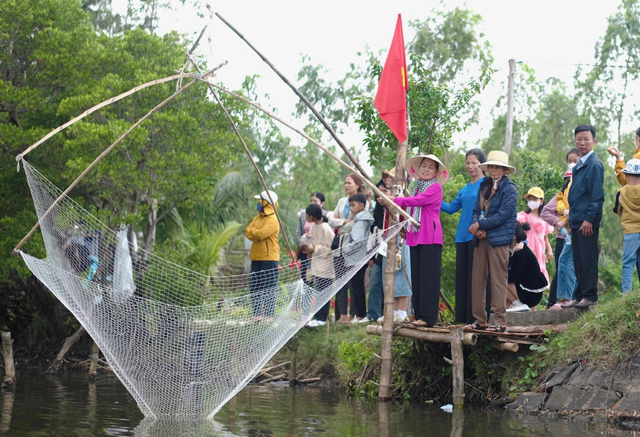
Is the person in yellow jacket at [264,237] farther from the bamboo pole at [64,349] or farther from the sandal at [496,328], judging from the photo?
the bamboo pole at [64,349]

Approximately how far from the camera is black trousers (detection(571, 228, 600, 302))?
6855 millimetres

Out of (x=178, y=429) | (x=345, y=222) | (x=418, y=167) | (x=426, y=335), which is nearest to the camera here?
(x=178, y=429)

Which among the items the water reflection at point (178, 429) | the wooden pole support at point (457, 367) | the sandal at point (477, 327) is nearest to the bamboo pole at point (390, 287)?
the wooden pole support at point (457, 367)

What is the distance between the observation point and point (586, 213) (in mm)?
6852

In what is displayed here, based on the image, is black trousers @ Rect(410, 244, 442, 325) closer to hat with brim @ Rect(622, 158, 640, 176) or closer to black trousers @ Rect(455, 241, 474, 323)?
black trousers @ Rect(455, 241, 474, 323)

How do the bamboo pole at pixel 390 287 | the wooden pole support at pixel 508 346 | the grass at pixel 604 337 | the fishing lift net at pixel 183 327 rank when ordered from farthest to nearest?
the bamboo pole at pixel 390 287 < the wooden pole support at pixel 508 346 < the grass at pixel 604 337 < the fishing lift net at pixel 183 327

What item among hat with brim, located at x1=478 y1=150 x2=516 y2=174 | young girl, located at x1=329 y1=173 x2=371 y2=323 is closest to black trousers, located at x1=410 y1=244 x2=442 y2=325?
hat with brim, located at x1=478 y1=150 x2=516 y2=174

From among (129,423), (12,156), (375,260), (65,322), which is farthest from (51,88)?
(129,423)

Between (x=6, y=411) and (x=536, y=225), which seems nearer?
(x=6, y=411)

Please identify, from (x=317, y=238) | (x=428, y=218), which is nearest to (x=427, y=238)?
(x=428, y=218)

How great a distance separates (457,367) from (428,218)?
4.32ft

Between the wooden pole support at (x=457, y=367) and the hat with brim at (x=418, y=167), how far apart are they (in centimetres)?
134

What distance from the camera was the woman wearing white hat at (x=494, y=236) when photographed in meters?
6.76

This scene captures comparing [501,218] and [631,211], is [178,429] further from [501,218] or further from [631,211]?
[631,211]
